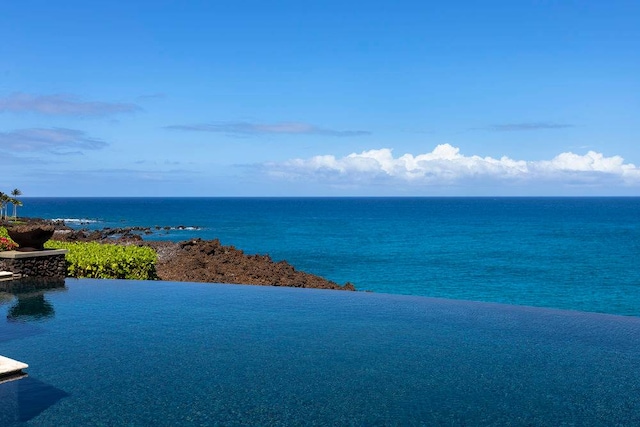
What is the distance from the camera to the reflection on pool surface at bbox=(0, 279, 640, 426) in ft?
30.2

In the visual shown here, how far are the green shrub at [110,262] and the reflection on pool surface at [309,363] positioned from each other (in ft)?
12.0

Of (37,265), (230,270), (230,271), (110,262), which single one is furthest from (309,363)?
(230,270)

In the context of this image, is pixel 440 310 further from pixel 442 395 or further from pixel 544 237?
pixel 544 237

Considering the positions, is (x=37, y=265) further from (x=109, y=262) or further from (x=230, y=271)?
(x=230, y=271)

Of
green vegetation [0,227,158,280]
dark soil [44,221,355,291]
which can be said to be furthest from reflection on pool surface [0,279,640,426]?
dark soil [44,221,355,291]

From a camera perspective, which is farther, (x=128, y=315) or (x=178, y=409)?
(x=128, y=315)

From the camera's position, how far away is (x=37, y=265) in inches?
824

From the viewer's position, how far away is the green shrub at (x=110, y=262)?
2238cm

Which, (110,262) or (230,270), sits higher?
(110,262)

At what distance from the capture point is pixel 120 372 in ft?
35.8

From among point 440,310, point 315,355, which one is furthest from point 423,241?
point 315,355

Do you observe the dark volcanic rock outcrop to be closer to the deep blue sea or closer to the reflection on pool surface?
the reflection on pool surface

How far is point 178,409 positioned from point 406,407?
3.86 meters

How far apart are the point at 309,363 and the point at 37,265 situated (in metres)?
14.0
